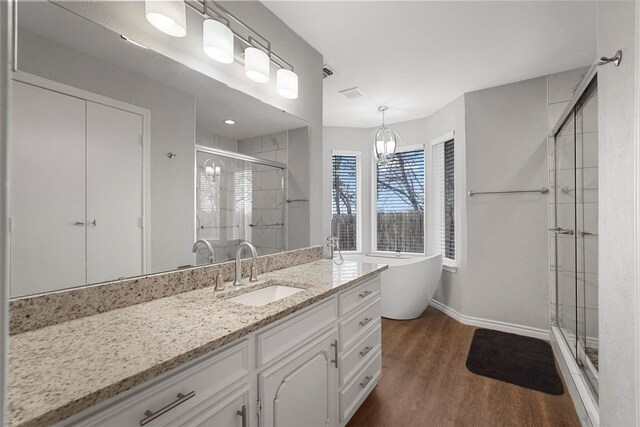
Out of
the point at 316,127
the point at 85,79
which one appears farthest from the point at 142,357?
the point at 316,127

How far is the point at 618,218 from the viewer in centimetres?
102

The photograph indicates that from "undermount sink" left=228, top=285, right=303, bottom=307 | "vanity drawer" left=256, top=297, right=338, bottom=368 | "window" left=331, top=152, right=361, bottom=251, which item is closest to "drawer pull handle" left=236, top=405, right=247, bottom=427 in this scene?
"vanity drawer" left=256, top=297, right=338, bottom=368

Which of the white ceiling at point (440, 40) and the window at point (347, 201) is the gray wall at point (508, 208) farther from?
the window at point (347, 201)

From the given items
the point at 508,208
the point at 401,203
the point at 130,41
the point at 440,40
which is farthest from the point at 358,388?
the point at 401,203

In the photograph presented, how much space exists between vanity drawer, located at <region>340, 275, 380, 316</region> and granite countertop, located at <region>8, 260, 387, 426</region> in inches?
12.1

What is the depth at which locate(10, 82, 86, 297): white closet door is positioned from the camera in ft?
2.91

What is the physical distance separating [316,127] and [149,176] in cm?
147

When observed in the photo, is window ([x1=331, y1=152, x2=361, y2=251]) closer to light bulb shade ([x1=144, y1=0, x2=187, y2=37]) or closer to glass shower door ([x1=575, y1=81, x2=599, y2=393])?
glass shower door ([x1=575, y1=81, x2=599, y2=393])

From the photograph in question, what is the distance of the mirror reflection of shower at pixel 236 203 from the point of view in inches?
59.9

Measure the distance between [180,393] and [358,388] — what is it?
1.26 metres

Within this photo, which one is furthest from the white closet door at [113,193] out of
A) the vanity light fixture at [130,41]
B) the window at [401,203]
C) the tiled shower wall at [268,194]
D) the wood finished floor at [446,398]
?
the window at [401,203]

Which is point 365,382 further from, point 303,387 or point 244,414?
point 244,414

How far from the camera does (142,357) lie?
28.6 inches

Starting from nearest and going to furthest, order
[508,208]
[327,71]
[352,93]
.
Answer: [327,71], [508,208], [352,93]
